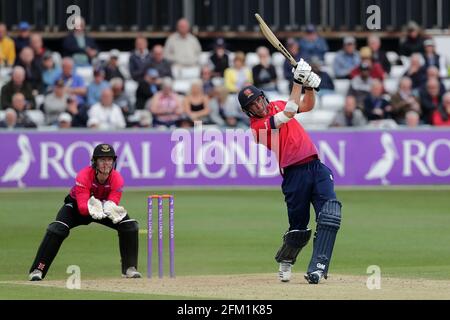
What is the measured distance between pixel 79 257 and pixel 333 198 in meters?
4.29

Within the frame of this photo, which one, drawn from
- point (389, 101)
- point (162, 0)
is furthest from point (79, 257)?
point (162, 0)

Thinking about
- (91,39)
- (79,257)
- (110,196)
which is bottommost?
(79,257)

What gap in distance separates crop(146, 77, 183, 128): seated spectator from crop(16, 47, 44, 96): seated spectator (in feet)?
8.11

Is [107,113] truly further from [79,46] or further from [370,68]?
[370,68]

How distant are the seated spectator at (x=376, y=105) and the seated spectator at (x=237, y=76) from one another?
2465mm

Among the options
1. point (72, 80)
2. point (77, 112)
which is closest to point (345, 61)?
point (72, 80)

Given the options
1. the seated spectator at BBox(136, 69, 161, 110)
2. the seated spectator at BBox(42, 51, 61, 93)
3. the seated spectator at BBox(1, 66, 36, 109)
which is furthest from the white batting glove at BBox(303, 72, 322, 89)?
the seated spectator at BBox(42, 51, 61, 93)

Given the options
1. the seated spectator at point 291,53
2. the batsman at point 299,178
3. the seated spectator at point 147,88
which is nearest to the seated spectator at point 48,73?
the seated spectator at point 147,88

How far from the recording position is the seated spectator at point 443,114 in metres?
25.8

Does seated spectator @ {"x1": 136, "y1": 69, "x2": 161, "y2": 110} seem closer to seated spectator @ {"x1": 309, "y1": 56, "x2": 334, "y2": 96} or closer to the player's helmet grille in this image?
seated spectator @ {"x1": 309, "y1": 56, "x2": 334, "y2": 96}

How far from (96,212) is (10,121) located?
36.6ft

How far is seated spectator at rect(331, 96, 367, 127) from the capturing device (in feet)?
83.8
